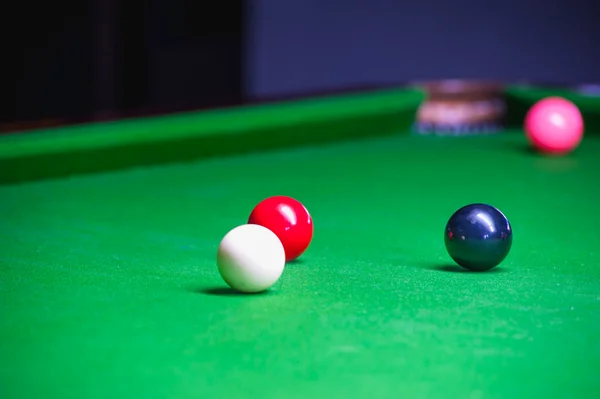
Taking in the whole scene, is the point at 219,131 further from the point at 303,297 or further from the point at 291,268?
the point at 303,297

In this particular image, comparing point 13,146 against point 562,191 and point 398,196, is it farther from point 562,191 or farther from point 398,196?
point 562,191

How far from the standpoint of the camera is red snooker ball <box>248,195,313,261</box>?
2443 mm

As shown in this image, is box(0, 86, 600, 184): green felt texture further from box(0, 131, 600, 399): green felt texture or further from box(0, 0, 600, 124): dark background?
box(0, 0, 600, 124): dark background

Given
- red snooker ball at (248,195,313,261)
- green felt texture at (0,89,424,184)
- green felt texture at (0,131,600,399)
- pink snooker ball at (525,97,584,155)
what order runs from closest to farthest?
green felt texture at (0,131,600,399)
red snooker ball at (248,195,313,261)
green felt texture at (0,89,424,184)
pink snooker ball at (525,97,584,155)

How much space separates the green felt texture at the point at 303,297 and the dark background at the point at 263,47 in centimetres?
453

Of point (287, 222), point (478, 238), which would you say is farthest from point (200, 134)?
point (478, 238)

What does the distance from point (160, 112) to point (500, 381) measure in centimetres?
325

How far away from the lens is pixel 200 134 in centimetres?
424

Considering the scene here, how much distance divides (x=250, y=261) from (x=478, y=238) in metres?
0.58

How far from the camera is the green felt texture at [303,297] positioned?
152cm

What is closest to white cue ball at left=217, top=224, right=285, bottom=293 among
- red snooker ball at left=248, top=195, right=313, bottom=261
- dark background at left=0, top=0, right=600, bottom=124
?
red snooker ball at left=248, top=195, right=313, bottom=261

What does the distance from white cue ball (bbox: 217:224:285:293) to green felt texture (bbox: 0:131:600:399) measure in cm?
4

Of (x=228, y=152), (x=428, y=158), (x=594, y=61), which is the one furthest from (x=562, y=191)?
(x=594, y=61)

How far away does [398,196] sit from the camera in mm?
3607
